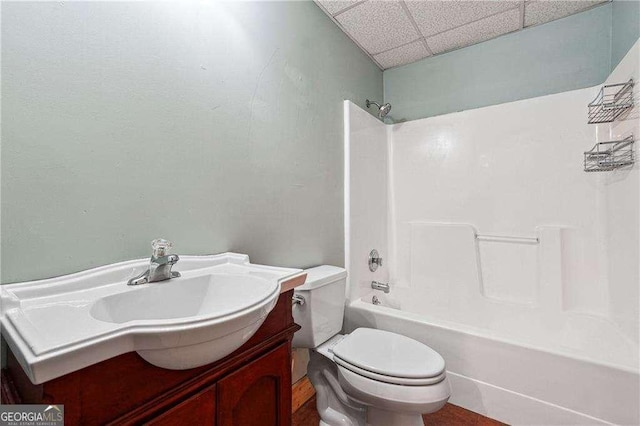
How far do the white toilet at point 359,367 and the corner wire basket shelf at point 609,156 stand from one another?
4.40 feet

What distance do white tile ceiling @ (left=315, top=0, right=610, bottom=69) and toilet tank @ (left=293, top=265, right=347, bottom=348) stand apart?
1542 mm

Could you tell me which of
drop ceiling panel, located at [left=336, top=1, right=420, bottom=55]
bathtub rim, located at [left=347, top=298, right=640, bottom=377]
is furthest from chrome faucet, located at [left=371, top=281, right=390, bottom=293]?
drop ceiling panel, located at [left=336, top=1, right=420, bottom=55]

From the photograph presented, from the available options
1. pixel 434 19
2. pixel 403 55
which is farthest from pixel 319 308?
pixel 403 55

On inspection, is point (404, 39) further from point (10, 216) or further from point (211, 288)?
point (10, 216)

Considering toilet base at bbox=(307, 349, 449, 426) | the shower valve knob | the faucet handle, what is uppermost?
the faucet handle

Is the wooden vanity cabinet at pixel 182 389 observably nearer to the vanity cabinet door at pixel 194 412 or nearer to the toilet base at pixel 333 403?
the vanity cabinet door at pixel 194 412

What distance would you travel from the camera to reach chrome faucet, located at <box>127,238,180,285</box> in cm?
81

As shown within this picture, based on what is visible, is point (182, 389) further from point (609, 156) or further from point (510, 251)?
point (609, 156)

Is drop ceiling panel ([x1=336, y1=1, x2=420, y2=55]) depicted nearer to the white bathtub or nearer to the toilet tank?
the toilet tank

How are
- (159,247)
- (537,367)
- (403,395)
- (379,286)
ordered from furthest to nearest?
(379,286)
(537,367)
(403,395)
(159,247)

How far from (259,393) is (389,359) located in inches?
23.9

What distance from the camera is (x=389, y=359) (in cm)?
119

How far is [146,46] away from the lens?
92 centimetres

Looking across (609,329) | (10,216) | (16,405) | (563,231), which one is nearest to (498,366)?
(609,329)
